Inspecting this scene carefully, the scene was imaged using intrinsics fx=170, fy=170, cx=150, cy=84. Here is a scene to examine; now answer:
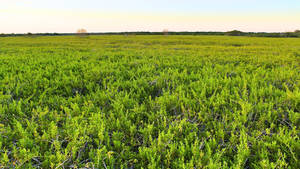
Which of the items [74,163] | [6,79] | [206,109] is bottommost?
[74,163]

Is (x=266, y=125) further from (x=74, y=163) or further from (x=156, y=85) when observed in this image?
(x=74, y=163)

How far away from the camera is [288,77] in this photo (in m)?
3.59

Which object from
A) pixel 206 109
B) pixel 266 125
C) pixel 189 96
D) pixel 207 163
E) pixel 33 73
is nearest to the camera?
pixel 207 163

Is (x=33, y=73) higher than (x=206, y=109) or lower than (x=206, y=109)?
higher

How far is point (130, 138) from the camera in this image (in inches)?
70.3

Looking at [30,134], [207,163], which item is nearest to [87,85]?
[30,134]

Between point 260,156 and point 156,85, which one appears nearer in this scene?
point 260,156

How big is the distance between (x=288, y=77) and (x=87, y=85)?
4147 millimetres

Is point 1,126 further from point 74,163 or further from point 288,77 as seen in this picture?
point 288,77

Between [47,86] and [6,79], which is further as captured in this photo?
[6,79]

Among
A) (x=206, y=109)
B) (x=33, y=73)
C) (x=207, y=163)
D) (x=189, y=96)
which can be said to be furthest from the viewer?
(x=33, y=73)

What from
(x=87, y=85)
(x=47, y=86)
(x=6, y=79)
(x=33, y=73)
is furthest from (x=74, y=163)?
(x=33, y=73)

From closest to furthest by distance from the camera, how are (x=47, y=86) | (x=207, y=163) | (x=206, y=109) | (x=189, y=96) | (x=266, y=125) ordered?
(x=207, y=163), (x=266, y=125), (x=206, y=109), (x=189, y=96), (x=47, y=86)

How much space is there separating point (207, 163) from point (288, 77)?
3403mm
